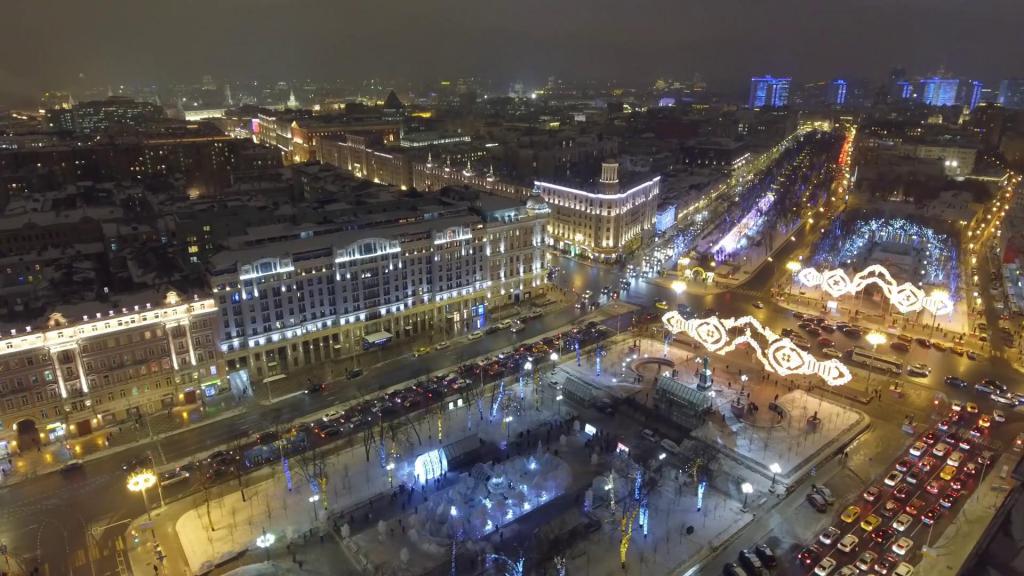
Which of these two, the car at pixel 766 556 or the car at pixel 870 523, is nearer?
the car at pixel 766 556

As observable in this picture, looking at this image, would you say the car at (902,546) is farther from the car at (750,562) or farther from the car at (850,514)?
the car at (750,562)

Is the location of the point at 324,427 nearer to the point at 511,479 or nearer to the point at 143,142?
the point at 511,479

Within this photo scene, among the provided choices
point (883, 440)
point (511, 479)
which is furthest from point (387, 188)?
point (883, 440)

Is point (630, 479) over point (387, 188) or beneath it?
beneath

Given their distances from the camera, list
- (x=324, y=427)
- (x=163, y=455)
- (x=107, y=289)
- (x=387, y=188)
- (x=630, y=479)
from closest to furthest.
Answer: (x=630, y=479) < (x=163, y=455) < (x=324, y=427) < (x=107, y=289) < (x=387, y=188)

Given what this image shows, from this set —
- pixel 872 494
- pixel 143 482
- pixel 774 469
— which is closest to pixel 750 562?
pixel 774 469

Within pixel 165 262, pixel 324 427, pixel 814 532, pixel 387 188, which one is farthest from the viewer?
pixel 387 188

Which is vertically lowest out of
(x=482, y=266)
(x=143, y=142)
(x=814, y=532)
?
(x=814, y=532)

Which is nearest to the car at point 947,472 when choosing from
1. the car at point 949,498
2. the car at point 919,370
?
the car at point 949,498
